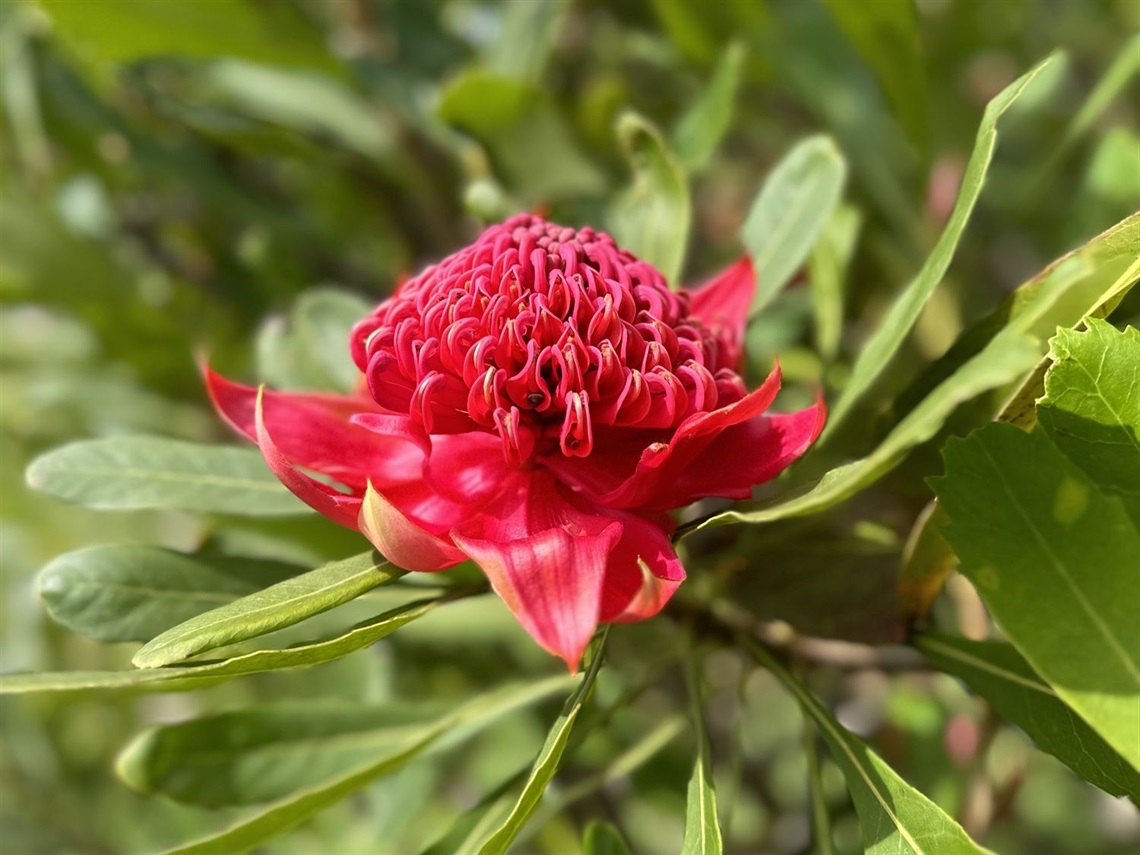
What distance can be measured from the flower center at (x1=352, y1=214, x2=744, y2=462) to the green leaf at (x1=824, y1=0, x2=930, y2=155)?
21.2 inches

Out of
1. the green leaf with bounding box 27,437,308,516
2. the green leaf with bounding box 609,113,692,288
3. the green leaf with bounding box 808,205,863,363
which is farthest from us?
the green leaf with bounding box 808,205,863,363

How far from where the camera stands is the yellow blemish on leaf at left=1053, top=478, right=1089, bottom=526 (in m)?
0.69

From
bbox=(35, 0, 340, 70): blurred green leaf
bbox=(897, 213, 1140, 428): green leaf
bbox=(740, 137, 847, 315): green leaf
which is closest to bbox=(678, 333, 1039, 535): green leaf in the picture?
bbox=(897, 213, 1140, 428): green leaf

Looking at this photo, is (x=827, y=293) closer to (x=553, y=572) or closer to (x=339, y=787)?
(x=553, y=572)

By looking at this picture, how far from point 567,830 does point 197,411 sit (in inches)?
43.2

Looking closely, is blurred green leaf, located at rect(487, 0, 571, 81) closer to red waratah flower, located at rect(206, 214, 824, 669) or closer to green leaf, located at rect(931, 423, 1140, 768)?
red waratah flower, located at rect(206, 214, 824, 669)

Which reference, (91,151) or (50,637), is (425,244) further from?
(50,637)

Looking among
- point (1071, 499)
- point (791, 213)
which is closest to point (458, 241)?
point (791, 213)

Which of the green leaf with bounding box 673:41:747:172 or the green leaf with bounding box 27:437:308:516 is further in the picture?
the green leaf with bounding box 673:41:747:172

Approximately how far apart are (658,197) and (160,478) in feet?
2.17

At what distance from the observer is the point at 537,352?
83 cm

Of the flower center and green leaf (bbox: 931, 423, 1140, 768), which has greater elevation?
the flower center

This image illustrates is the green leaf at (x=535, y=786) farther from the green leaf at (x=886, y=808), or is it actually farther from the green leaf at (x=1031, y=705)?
the green leaf at (x=1031, y=705)

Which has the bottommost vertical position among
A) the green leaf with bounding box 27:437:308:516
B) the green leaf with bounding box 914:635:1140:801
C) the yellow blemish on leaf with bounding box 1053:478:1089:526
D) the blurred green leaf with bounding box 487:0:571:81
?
the green leaf with bounding box 914:635:1140:801
